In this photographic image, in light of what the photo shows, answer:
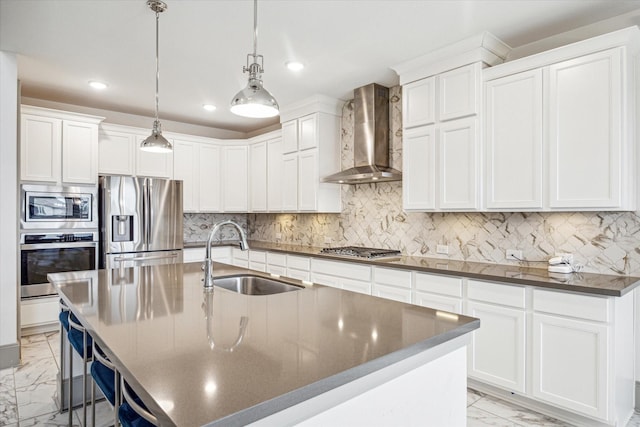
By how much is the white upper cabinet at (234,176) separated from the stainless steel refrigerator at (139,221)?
0.81 m

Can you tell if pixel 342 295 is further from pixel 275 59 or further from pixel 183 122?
pixel 183 122

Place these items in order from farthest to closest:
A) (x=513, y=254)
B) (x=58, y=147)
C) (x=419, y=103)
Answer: (x=58, y=147) < (x=419, y=103) < (x=513, y=254)

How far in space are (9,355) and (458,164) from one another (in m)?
4.10

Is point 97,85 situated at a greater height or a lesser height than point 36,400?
greater

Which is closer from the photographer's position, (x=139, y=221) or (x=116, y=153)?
(x=139, y=221)

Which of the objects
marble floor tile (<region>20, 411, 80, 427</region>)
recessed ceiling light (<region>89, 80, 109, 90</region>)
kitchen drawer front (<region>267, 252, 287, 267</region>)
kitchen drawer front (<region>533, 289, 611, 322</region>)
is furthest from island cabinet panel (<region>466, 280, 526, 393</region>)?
recessed ceiling light (<region>89, 80, 109, 90</region>)

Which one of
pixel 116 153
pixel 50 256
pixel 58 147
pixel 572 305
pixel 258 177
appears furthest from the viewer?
pixel 258 177

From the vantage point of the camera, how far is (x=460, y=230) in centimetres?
338

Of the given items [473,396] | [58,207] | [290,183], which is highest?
[290,183]

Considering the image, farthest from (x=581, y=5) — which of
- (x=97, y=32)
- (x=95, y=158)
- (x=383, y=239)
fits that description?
(x=95, y=158)

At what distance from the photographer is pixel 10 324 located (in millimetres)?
3236

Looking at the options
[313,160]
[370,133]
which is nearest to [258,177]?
[313,160]

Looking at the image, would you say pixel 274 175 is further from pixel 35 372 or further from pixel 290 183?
pixel 35 372

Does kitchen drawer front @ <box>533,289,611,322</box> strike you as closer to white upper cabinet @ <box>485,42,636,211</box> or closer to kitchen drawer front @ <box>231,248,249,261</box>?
white upper cabinet @ <box>485,42,636,211</box>
